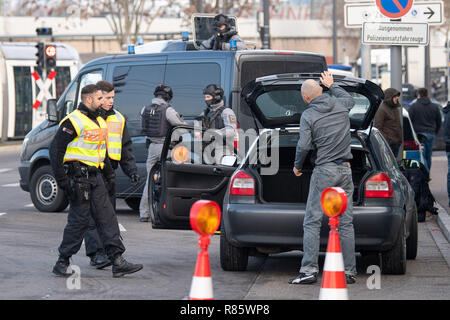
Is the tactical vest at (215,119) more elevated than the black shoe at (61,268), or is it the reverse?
the tactical vest at (215,119)

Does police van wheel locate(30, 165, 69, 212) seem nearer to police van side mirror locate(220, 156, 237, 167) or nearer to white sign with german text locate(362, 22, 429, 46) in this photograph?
white sign with german text locate(362, 22, 429, 46)

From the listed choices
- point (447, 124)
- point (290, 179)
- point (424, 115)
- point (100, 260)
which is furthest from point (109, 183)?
point (424, 115)

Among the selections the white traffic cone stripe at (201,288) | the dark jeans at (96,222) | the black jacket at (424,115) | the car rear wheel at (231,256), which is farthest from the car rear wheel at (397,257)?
the black jacket at (424,115)

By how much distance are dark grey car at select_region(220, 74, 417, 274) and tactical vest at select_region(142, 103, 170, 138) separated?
3.16 meters

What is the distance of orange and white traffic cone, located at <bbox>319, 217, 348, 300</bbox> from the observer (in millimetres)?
6801

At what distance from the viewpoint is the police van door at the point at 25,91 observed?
33.4 metres

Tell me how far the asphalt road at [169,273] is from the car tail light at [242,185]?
0.72m

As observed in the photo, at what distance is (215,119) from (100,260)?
371 centimetres

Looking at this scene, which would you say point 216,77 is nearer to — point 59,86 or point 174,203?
point 174,203

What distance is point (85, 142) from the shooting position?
923 cm

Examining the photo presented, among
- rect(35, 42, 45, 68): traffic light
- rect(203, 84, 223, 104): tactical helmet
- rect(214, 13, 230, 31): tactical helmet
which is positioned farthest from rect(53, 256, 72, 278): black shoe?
rect(35, 42, 45, 68): traffic light

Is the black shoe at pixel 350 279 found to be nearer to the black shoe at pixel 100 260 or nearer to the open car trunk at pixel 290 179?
the open car trunk at pixel 290 179

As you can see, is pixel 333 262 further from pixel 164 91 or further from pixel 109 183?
pixel 164 91

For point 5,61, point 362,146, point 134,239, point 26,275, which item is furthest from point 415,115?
point 5,61
